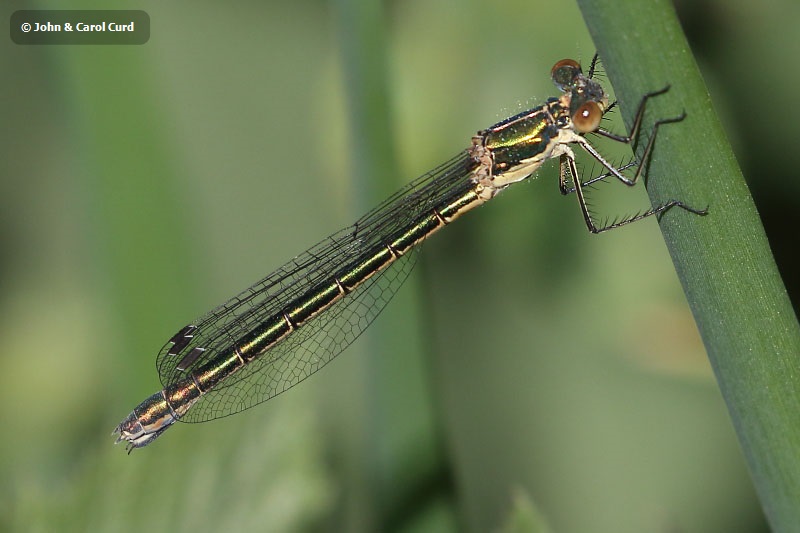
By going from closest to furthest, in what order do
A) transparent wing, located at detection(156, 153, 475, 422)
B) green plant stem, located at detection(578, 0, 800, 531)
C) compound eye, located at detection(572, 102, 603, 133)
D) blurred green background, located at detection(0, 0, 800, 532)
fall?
green plant stem, located at detection(578, 0, 800, 531) → blurred green background, located at detection(0, 0, 800, 532) → compound eye, located at detection(572, 102, 603, 133) → transparent wing, located at detection(156, 153, 475, 422)

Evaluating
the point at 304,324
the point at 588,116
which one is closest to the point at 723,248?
the point at 588,116

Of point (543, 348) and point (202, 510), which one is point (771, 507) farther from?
point (543, 348)

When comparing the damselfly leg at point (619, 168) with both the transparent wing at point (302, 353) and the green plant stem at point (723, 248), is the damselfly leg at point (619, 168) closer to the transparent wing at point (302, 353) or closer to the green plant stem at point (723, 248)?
the green plant stem at point (723, 248)

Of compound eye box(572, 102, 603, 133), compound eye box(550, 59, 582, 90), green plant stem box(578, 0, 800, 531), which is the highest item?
compound eye box(550, 59, 582, 90)

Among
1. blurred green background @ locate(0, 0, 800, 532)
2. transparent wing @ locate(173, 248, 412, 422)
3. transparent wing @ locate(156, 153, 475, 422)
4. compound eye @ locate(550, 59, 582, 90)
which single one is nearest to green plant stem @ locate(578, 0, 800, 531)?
blurred green background @ locate(0, 0, 800, 532)

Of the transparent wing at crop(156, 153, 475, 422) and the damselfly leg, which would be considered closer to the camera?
the damselfly leg

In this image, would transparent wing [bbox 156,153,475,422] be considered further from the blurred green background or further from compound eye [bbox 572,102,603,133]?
compound eye [bbox 572,102,603,133]

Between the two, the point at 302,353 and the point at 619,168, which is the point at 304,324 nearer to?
the point at 302,353
